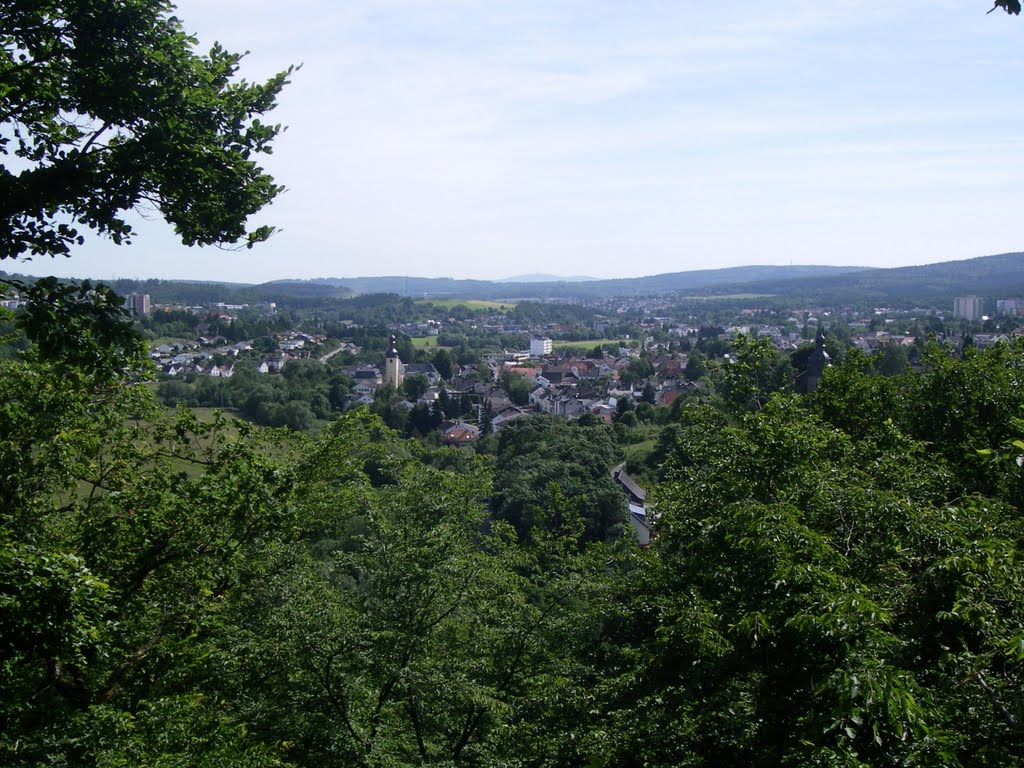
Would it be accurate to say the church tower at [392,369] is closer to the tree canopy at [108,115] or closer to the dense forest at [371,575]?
the dense forest at [371,575]

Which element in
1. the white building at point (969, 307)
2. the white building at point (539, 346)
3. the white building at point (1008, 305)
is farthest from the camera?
the white building at point (969, 307)

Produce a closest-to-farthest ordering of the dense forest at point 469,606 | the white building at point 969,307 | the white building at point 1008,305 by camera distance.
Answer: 1. the dense forest at point 469,606
2. the white building at point 1008,305
3. the white building at point 969,307

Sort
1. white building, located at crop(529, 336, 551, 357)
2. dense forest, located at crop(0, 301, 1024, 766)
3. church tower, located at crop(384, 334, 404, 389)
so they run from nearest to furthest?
dense forest, located at crop(0, 301, 1024, 766), church tower, located at crop(384, 334, 404, 389), white building, located at crop(529, 336, 551, 357)

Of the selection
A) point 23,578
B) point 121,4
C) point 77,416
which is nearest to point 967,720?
point 23,578

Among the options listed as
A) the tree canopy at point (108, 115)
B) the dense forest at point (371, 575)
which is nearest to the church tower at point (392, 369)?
the dense forest at point (371, 575)

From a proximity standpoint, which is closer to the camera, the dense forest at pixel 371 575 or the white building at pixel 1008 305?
the dense forest at pixel 371 575

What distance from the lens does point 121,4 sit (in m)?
5.26

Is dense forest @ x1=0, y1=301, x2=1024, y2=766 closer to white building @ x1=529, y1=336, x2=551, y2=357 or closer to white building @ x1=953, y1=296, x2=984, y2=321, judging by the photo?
white building @ x1=529, y1=336, x2=551, y2=357

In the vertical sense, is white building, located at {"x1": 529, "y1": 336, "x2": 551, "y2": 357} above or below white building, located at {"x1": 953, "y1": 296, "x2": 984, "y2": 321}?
below

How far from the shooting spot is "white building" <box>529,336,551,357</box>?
14712 cm

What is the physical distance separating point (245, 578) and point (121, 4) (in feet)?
19.3

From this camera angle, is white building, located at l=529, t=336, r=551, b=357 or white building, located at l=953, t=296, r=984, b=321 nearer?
white building, located at l=529, t=336, r=551, b=357

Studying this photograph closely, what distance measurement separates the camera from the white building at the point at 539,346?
14712 cm

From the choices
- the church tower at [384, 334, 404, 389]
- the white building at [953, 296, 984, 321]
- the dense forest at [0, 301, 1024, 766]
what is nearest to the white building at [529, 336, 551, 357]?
the church tower at [384, 334, 404, 389]
